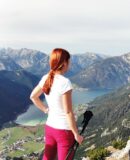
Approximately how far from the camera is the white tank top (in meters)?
12.5

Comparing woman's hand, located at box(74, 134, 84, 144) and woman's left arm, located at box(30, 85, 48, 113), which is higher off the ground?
woman's left arm, located at box(30, 85, 48, 113)

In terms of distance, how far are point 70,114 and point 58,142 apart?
1.29 meters

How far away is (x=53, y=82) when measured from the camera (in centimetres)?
1287

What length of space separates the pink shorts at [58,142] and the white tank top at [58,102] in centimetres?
19

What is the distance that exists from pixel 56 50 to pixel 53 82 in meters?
0.99

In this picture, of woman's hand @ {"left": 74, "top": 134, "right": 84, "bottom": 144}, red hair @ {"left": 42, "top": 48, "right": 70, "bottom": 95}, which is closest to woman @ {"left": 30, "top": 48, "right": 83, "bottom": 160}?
red hair @ {"left": 42, "top": 48, "right": 70, "bottom": 95}

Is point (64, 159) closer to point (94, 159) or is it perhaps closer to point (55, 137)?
point (55, 137)

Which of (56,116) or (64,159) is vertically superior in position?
(56,116)

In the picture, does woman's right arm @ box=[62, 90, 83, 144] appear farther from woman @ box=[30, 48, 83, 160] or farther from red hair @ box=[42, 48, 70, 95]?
red hair @ box=[42, 48, 70, 95]

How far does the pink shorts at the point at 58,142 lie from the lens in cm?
1278

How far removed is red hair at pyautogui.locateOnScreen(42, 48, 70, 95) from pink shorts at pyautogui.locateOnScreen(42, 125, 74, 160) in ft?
4.08

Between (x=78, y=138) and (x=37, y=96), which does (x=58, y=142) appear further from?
(x=37, y=96)

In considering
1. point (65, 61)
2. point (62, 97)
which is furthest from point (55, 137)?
point (65, 61)

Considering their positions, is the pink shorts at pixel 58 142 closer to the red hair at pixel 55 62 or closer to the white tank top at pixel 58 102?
the white tank top at pixel 58 102
